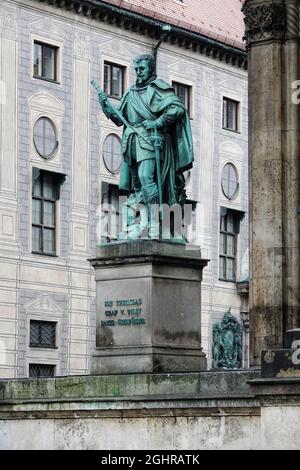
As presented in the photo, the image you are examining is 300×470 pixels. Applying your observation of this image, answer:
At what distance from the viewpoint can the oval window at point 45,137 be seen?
62438 mm

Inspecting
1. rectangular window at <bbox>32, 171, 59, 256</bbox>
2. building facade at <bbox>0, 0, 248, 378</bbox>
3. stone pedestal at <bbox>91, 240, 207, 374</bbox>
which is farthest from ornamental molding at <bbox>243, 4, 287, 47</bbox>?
rectangular window at <bbox>32, 171, 59, 256</bbox>

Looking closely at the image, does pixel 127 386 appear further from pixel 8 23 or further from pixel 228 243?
pixel 228 243

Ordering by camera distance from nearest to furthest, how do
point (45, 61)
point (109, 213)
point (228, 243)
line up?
point (45, 61) < point (109, 213) < point (228, 243)

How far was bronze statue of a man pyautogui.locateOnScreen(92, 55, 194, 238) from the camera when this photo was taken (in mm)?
30453

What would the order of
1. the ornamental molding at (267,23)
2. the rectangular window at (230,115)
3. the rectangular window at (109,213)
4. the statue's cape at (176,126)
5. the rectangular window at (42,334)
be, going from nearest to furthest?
the statue's cape at (176,126)
the ornamental molding at (267,23)
the rectangular window at (42,334)
the rectangular window at (109,213)
the rectangular window at (230,115)

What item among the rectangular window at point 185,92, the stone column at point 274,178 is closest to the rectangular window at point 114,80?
the rectangular window at point 185,92

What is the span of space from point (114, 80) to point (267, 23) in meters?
35.0

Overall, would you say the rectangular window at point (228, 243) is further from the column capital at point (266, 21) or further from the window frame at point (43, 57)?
the column capital at point (266, 21)

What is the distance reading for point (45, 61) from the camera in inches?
2494

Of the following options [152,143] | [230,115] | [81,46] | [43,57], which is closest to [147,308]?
[152,143]

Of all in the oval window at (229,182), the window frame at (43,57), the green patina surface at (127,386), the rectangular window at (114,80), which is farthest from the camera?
the oval window at (229,182)

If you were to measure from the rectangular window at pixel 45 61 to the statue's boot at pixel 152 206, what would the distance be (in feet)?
107

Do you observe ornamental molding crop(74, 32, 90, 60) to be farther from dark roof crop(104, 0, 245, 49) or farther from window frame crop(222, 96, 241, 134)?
window frame crop(222, 96, 241, 134)

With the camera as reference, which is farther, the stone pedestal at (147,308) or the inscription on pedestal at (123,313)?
the inscription on pedestal at (123,313)
